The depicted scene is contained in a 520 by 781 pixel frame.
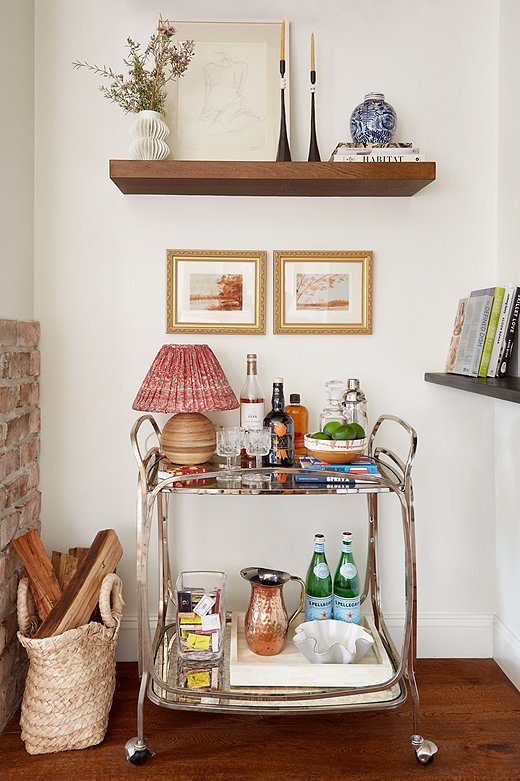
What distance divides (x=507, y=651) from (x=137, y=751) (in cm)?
126

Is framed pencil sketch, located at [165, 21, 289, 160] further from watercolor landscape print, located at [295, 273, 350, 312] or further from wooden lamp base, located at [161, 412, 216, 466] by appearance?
wooden lamp base, located at [161, 412, 216, 466]

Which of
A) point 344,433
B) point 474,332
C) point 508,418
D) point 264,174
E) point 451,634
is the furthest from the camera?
point 451,634

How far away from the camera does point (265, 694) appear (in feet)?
5.99

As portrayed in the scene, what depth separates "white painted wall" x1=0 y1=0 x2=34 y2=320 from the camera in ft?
6.56

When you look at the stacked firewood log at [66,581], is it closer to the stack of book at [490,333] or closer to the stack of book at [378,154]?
the stack of book at [490,333]

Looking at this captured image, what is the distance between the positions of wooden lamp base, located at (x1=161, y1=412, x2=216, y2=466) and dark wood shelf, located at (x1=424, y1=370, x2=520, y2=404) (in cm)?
76

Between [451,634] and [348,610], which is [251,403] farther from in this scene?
[451,634]

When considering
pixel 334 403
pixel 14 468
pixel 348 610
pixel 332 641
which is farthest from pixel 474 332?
pixel 14 468

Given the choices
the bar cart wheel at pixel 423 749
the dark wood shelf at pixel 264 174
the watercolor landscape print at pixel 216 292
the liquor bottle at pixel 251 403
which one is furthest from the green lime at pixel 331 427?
the bar cart wheel at pixel 423 749

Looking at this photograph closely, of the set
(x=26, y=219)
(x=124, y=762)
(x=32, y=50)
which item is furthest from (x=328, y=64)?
(x=124, y=762)

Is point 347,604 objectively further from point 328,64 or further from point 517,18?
point 517,18

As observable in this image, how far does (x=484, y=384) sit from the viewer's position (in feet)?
6.08

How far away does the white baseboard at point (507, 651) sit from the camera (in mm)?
2176

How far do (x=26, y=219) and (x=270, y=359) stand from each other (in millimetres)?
939
